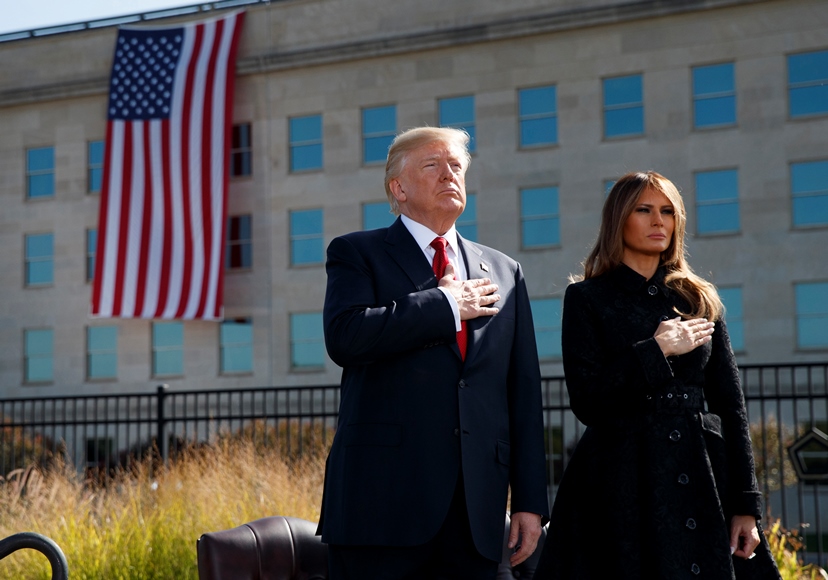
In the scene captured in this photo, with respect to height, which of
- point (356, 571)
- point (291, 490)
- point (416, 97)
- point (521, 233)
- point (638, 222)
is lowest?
point (291, 490)

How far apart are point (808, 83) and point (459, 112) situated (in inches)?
413

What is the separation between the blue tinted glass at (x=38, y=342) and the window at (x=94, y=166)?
18.3ft

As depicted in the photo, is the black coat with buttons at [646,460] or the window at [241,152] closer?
the black coat with buttons at [646,460]

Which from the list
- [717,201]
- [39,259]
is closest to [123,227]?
[39,259]

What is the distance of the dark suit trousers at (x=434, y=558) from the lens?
3.54 m

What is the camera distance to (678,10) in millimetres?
30562

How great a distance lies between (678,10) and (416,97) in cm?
857

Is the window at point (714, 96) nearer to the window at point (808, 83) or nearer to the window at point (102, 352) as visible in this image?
the window at point (808, 83)

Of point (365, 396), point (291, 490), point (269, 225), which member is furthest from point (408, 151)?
point (269, 225)

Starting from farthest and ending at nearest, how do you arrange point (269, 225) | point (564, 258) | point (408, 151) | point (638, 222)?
point (269, 225) → point (564, 258) → point (638, 222) → point (408, 151)

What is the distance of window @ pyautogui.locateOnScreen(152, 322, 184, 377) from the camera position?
3650 centimetres

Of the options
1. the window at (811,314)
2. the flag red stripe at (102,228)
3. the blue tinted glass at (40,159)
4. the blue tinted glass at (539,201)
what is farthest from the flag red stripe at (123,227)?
the window at (811,314)

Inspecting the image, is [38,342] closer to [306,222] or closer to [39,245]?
[39,245]

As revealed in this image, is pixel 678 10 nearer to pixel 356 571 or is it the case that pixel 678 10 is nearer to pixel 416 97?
pixel 416 97
